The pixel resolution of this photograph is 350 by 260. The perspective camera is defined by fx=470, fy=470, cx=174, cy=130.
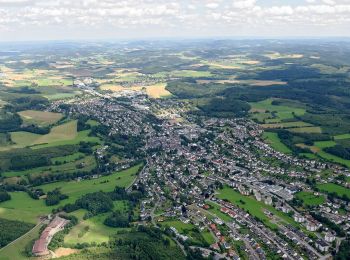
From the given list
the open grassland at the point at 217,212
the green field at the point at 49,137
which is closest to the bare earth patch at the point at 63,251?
the open grassland at the point at 217,212

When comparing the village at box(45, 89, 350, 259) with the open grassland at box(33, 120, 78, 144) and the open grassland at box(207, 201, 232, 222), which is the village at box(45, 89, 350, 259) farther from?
the open grassland at box(33, 120, 78, 144)

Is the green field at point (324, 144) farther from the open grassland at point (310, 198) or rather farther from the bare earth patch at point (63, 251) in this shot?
the bare earth patch at point (63, 251)

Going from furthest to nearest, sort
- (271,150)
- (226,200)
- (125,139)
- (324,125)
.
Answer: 1. (324,125)
2. (125,139)
3. (271,150)
4. (226,200)

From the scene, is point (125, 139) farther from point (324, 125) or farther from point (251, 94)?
point (251, 94)

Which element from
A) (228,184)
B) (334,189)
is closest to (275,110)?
(228,184)

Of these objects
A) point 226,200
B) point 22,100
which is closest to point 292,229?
point 226,200

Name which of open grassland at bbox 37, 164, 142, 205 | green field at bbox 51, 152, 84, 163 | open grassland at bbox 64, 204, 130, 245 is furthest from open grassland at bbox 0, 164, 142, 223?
green field at bbox 51, 152, 84, 163
